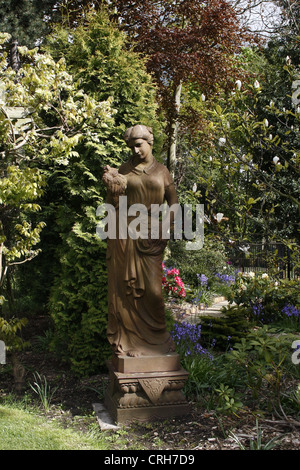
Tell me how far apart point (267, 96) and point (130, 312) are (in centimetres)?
1271

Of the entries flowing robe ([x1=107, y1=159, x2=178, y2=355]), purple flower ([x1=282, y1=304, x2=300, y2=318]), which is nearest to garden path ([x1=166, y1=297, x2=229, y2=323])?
purple flower ([x1=282, y1=304, x2=300, y2=318])

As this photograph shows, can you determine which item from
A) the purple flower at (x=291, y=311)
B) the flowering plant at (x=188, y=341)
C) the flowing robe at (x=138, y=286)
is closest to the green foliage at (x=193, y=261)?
the purple flower at (x=291, y=311)

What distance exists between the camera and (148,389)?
410cm

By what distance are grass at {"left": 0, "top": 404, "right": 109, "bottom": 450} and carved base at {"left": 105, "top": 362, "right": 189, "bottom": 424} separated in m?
0.35

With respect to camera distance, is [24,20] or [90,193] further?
[24,20]

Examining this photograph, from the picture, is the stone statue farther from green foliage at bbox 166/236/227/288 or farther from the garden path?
green foliage at bbox 166/236/227/288

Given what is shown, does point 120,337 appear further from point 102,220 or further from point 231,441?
point 102,220

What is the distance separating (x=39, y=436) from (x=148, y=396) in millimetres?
983

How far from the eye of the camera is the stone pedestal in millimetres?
4066

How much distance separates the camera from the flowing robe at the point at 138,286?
14.1 ft

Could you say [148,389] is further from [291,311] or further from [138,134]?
[291,311]

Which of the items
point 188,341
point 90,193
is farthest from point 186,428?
point 90,193
